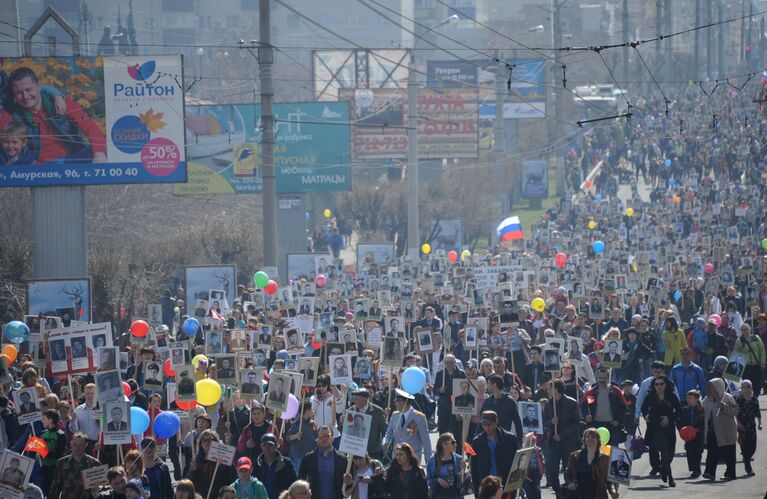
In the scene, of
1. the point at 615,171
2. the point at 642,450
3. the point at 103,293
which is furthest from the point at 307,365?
the point at 615,171

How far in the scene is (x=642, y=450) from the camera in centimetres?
1702

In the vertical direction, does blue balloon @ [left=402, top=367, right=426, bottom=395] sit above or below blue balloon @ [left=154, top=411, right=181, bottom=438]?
above

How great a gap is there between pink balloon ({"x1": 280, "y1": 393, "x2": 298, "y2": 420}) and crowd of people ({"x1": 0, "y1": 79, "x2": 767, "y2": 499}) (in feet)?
0.15

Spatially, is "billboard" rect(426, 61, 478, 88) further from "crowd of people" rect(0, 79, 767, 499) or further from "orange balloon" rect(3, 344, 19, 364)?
"orange balloon" rect(3, 344, 19, 364)

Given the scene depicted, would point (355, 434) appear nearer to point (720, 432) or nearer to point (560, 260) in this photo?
point (720, 432)

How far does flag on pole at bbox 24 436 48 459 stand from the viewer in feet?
43.9

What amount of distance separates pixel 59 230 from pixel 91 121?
2135 mm

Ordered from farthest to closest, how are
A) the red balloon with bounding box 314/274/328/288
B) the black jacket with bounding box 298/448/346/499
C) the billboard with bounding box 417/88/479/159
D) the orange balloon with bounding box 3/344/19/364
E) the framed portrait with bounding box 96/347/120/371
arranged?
the billboard with bounding box 417/88/479/159
the red balloon with bounding box 314/274/328/288
the orange balloon with bounding box 3/344/19/364
the framed portrait with bounding box 96/347/120/371
the black jacket with bounding box 298/448/346/499

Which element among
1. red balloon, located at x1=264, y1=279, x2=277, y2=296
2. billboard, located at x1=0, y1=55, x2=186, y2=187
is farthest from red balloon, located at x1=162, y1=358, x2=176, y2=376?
billboard, located at x1=0, y1=55, x2=186, y2=187

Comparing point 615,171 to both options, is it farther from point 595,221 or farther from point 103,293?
point 103,293

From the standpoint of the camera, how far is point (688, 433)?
16.2 metres

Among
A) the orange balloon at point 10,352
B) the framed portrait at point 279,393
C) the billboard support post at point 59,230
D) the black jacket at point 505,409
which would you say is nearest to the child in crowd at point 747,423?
the black jacket at point 505,409

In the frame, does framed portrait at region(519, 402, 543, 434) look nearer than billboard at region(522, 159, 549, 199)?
Yes

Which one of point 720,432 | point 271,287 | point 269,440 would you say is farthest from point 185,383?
point 271,287
